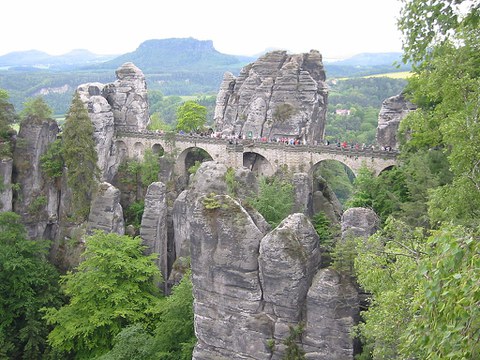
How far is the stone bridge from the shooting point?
1430 inches

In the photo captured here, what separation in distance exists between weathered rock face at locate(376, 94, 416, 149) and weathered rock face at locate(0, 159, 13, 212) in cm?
2739

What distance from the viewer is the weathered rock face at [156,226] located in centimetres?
3375

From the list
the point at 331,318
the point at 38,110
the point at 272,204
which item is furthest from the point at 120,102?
the point at 331,318

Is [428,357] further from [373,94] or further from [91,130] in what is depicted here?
[373,94]

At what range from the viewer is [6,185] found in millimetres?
36125

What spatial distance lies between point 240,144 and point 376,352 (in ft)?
99.1

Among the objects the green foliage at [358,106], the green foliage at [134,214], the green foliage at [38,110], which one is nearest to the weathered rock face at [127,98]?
the green foliage at [38,110]

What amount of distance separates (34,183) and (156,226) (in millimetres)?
11134

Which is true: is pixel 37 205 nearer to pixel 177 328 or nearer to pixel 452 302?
pixel 177 328

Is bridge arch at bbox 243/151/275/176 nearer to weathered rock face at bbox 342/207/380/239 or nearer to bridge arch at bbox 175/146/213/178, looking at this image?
bridge arch at bbox 175/146/213/178

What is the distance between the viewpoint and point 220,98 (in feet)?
160

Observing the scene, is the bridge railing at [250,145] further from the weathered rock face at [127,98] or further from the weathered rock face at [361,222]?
the weathered rock face at [361,222]

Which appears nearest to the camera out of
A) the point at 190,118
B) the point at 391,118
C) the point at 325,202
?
the point at 391,118

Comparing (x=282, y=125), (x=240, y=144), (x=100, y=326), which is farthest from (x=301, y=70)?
(x=100, y=326)
